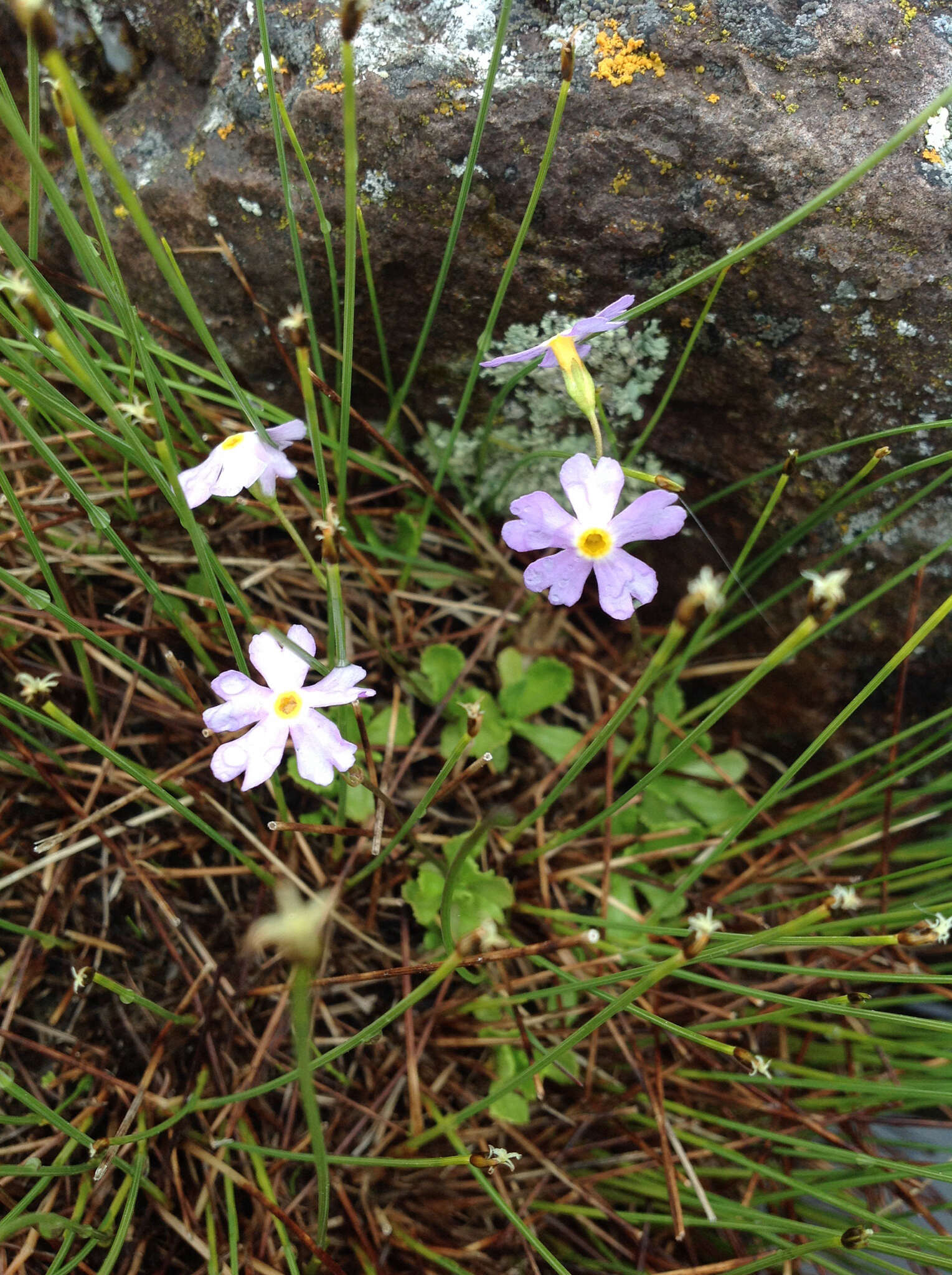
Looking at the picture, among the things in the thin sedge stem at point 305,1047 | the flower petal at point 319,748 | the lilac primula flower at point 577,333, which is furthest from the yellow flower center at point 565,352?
the thin sedge stem at point 305,1047

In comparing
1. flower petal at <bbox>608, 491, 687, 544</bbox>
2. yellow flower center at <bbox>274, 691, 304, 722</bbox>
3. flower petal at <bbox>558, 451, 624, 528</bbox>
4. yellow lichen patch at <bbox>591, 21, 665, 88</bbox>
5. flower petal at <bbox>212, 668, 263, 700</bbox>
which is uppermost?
yellow lichen patch at <bbox>591, 21, 665, 88</bbox>

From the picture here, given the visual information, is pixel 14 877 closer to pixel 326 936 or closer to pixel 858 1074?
pixel 326 936

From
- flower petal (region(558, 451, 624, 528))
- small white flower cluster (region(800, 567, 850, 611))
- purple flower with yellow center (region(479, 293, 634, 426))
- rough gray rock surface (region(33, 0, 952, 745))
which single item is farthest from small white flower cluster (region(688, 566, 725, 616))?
rough gray rock surface (region(33, 0, 952, 745))

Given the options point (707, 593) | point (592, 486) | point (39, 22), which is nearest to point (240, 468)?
point (592, 486)

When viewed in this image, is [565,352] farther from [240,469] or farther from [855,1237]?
[855,1237]

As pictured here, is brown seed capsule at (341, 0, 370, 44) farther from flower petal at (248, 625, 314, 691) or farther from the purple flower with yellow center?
flower petal at (248, 625, 314, 691)

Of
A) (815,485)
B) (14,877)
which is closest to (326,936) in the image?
(14,877)
